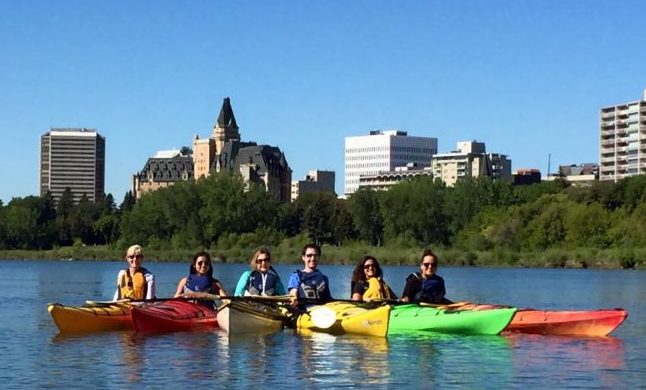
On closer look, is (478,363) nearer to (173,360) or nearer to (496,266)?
(173,360)

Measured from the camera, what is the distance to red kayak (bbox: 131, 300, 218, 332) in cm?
2403

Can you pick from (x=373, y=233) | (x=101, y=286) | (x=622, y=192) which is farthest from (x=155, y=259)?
(x=101, y=286)

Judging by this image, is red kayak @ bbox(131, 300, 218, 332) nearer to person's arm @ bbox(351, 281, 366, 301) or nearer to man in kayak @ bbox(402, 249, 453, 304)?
person's arm @ bbox(351, 281, 366, 301)

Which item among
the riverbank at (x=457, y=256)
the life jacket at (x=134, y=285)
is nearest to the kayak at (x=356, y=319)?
the life jacket at (x=134, y=285)

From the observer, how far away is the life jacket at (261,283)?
2434cm

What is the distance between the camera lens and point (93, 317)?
970 inches

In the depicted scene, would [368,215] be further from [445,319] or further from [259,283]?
[445,319]

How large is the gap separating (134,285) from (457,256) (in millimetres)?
72155

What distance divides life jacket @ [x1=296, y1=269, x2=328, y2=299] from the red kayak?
209 centimetres

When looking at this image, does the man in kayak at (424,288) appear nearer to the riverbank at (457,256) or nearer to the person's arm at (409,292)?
the person's arm at (409,292)

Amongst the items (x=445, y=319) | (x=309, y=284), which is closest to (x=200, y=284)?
(x=309, y=284)

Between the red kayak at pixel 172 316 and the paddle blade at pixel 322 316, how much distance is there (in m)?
2.26

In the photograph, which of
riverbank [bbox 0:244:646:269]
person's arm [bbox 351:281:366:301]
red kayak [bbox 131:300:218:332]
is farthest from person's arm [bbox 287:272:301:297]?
riverbank [bbox 0:244:646:269]

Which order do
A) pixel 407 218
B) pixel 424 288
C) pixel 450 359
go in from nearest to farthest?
pixel 450 359
pixel 424 288
pixel 407 218
